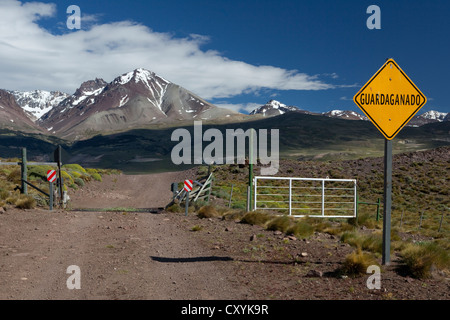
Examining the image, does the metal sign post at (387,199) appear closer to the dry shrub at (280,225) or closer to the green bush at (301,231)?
the green bush at (301,231)

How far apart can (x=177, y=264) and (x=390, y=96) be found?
497cm

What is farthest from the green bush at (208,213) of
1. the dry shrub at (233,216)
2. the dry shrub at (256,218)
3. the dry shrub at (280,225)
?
the dry shrub at (280,225)

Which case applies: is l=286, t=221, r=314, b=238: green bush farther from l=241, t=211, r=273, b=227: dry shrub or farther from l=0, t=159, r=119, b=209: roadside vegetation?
l=0, t=159, r=119, b=209: roadside vegetation

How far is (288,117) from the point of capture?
191 meters

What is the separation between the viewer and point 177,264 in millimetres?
7465

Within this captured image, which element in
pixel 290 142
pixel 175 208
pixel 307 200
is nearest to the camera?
pixel 175 208

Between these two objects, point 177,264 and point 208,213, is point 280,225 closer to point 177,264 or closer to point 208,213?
point 208,213

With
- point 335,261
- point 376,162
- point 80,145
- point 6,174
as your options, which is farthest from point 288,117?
point 335,261

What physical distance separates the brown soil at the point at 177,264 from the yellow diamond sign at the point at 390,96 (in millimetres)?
2663

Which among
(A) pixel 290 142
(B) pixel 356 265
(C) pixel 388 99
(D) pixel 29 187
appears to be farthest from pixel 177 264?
(A) pixel 290 142

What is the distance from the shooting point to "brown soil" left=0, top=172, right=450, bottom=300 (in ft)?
18.6

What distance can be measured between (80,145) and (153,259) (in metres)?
182

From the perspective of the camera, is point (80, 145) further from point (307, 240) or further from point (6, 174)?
point (307, 240)

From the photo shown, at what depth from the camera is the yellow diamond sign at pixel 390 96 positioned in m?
7.11
